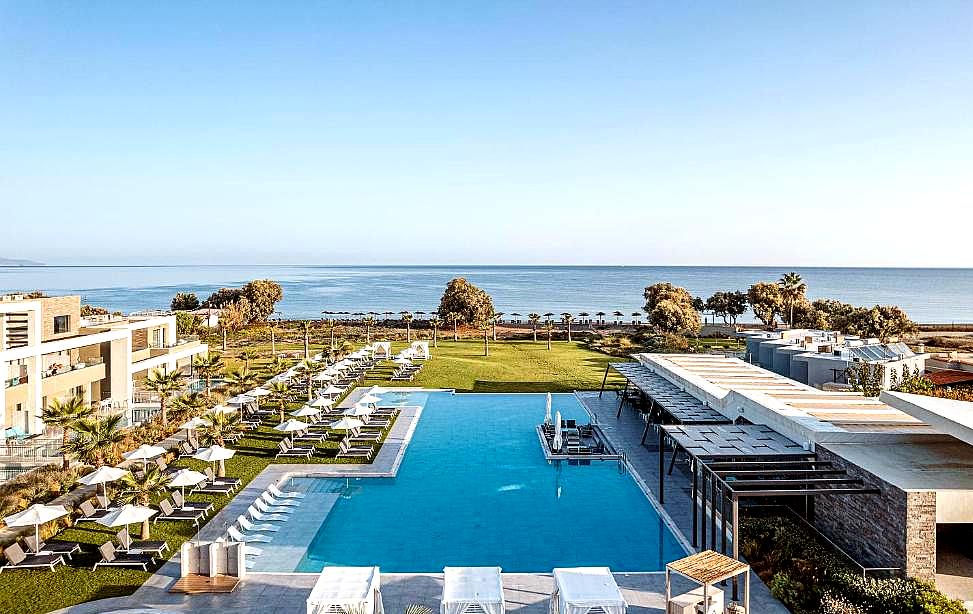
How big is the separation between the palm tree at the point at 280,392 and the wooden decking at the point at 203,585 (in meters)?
12.5

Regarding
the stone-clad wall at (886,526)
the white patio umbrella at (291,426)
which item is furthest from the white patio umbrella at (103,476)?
the stone-clad wall at (886,526)

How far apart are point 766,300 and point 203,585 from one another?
2054 inches

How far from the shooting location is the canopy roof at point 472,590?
9953mm

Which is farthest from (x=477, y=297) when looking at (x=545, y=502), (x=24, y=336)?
(x=545, y=502)

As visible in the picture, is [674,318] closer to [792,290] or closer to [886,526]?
[792,290]

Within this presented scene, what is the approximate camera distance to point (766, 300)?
55500 mm

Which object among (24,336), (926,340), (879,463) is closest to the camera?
(879,463)

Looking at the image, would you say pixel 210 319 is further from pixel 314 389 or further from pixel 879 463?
pixel 879 463

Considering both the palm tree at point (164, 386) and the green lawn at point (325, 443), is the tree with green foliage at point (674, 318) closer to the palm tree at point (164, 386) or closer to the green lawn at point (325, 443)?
the green lawn at point (325, 443)

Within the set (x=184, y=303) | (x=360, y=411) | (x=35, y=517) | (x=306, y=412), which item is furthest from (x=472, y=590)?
(x=184, y=303)

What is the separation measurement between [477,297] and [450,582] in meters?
51.7

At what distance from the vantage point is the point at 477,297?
62094mm

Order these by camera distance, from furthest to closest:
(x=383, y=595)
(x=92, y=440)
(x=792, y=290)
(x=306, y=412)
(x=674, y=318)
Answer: (x=792, y=290) < (x=674, y=318) < (x=306, y=412) < (x=92, y=440) < (x=383, y=595)

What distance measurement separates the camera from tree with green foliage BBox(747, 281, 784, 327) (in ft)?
182
